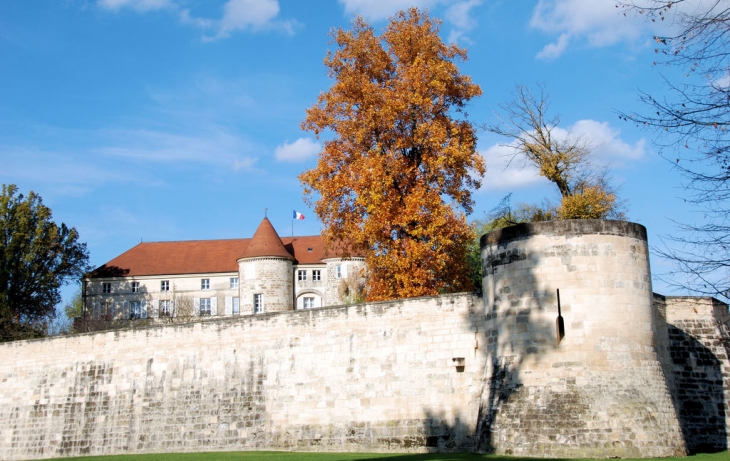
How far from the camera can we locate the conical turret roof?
56656 mm

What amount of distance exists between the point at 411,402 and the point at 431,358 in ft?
3.69

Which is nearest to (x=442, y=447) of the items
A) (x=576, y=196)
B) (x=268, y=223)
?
(x=576, y=196)

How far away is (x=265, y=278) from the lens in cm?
5634

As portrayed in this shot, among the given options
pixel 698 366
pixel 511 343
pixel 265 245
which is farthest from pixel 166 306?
pixel 511 343

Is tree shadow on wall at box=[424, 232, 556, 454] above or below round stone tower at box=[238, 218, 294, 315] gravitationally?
below

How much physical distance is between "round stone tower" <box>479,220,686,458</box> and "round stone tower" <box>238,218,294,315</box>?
4113 centimetres

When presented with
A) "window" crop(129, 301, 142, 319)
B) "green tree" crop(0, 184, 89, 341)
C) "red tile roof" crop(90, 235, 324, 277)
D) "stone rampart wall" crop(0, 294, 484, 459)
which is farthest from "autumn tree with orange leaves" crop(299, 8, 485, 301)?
"window" crop(129, 301, 142, 319)

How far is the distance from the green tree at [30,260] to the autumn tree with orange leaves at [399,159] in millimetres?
26437

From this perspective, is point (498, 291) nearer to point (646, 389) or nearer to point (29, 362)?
point (646, 389)

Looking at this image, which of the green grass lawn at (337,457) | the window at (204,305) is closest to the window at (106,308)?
the window at (204,305)

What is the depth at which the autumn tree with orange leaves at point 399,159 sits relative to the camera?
2391cm

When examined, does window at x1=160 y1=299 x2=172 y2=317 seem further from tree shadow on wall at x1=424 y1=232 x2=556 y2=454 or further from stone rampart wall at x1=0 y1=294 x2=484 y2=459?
tree shadow on wall at x1=424 y1=232 x2=556 y2=454

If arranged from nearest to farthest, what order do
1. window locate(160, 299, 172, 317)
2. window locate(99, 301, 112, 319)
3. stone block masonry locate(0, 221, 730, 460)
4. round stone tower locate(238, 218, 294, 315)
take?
stone block masonry locate(0, 221, 730, 460)
round stone tower locate(238, 218, 294, 315)
window locate(99, 301, 112, 319)
window locate(160, 299, 172, 317)

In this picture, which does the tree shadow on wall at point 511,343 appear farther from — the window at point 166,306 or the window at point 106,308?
the window at point 106,308
